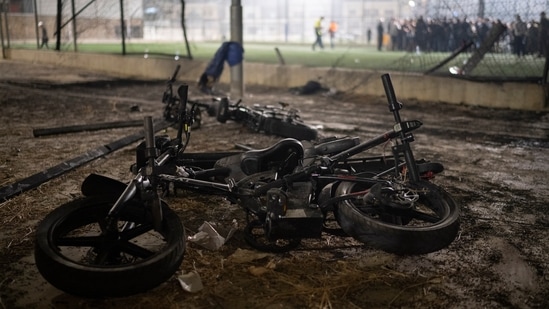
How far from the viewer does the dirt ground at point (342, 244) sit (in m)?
3.31

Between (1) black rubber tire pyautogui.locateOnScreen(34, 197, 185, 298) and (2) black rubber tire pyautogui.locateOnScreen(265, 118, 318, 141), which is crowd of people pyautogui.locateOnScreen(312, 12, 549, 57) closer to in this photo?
(2) black rubber tire pyautogui.locateOnScreen(265, 118, 318, 141)

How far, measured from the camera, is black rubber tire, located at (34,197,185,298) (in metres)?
3.01

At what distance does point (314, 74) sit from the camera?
15.3 meters

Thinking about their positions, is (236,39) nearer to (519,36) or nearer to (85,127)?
(85,127)

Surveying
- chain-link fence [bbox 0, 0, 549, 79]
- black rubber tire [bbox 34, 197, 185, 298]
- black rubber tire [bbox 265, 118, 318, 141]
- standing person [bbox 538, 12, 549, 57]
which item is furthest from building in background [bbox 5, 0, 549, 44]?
black rubber tire [bbox 34, 197, 185, 298]

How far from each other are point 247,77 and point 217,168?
12624 millimetres

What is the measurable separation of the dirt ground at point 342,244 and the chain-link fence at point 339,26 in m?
3.75

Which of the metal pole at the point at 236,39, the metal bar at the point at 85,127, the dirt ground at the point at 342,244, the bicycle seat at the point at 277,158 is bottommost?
the dirt ground at the point at 342,244

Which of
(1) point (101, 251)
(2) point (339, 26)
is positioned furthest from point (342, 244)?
(2) point (339, 26)

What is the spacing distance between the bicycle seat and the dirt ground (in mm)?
565

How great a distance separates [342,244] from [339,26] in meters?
37.7

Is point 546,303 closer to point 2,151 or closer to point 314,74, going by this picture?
point 2,151

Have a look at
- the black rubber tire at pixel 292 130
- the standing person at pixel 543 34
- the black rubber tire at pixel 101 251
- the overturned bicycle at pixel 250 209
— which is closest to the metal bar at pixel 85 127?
the black rubber tire at pixel 292 130

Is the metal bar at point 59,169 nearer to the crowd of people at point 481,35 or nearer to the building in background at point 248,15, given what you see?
the crowd of people at point 481,35
